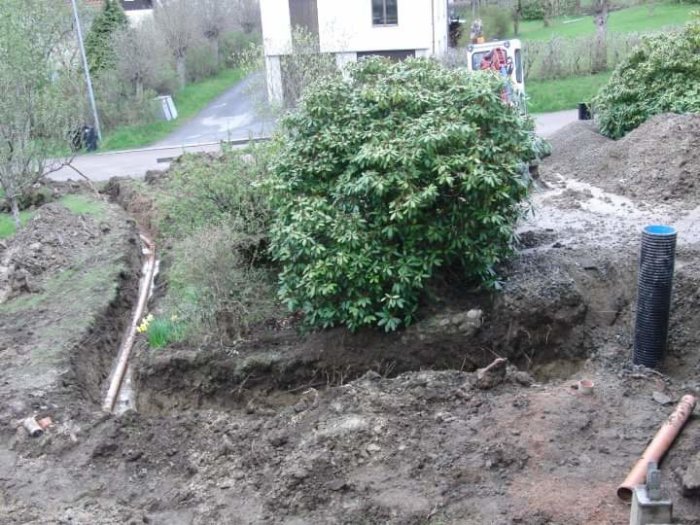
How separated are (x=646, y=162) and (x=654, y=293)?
282 inches

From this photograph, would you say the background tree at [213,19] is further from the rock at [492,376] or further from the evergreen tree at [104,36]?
the rock at [492,376]

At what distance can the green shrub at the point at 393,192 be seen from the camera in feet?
28.9

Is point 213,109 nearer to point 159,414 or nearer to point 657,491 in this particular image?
point 159,414

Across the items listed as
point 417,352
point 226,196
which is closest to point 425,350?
point 417,352

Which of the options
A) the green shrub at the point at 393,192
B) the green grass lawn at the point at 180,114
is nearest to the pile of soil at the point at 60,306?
the green shrub at the point at 393,192

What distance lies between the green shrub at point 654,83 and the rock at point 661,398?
11.6m

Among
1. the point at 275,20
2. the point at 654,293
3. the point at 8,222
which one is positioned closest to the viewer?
the point at 654,293

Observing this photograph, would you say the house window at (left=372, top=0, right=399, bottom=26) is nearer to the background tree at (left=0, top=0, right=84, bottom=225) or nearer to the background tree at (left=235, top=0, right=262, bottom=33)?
the background tree at (left=0, top=0, right=84, bottom=225)

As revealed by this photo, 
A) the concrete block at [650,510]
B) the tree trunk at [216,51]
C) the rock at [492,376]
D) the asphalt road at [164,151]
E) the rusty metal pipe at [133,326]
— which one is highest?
the tree trunk at [216,51]

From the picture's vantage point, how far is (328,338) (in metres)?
9.59

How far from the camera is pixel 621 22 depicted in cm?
4309

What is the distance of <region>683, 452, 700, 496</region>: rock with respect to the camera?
568 centimetres

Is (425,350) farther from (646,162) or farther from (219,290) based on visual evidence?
(646,162)

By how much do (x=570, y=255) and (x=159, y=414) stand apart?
20.2ft
